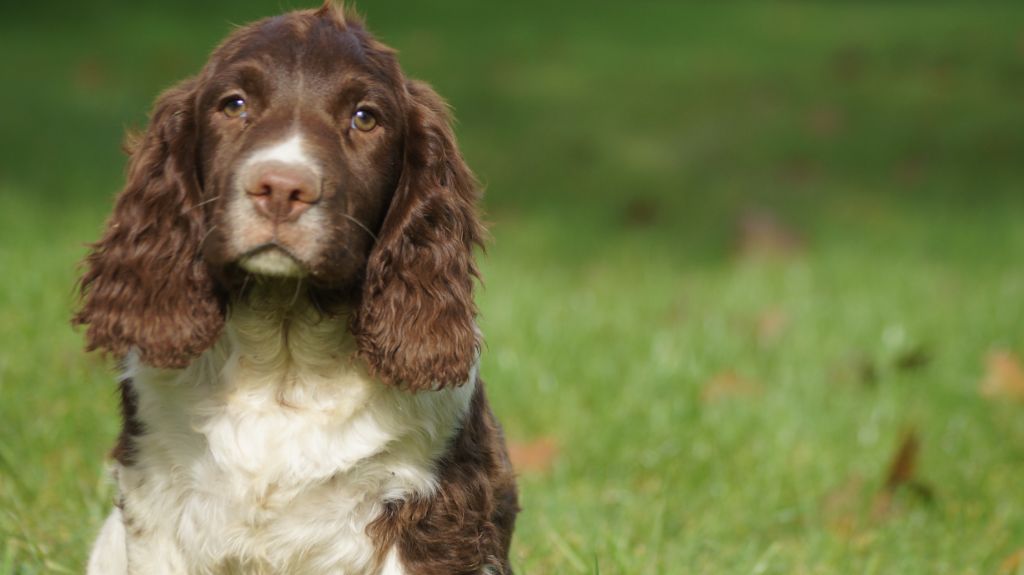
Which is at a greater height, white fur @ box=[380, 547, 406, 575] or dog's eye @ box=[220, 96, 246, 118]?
dog's eye @ box=[220, 96, 246, 118]

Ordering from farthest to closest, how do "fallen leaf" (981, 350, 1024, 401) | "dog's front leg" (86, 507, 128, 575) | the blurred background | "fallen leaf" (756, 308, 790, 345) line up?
"fallen leaf" (756, 308, 790, 345)
"fallen leaf" (981, 350, 1024, 401)
the blurred background
"dog's front leg" (86, 507, 128, 575)

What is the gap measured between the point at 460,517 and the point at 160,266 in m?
0.95

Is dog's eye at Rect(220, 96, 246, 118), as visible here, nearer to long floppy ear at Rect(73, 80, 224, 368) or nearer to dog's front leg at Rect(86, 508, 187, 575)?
long floppy ear at Rect(73, 80, 224, 368)

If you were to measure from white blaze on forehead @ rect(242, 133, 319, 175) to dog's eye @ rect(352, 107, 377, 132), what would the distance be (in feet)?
0.73

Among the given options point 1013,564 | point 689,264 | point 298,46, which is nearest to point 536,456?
point 1013,564

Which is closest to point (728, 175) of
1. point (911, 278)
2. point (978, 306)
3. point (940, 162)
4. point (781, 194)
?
point (781, 194)

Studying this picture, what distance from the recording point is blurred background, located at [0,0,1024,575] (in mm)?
5078

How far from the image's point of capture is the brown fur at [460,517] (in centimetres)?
338

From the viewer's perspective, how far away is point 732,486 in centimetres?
542

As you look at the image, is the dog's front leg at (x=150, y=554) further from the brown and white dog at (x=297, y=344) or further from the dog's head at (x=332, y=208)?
the dog's head at (x=332, y=208)

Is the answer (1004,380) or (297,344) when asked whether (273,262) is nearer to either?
(297,344)

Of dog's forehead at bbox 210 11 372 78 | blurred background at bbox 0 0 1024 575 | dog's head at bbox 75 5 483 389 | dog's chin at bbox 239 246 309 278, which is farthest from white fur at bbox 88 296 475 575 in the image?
blurred background at bbox 0 0 1024 575

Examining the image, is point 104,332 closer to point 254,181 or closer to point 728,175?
point 254,181

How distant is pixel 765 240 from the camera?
380 inches
